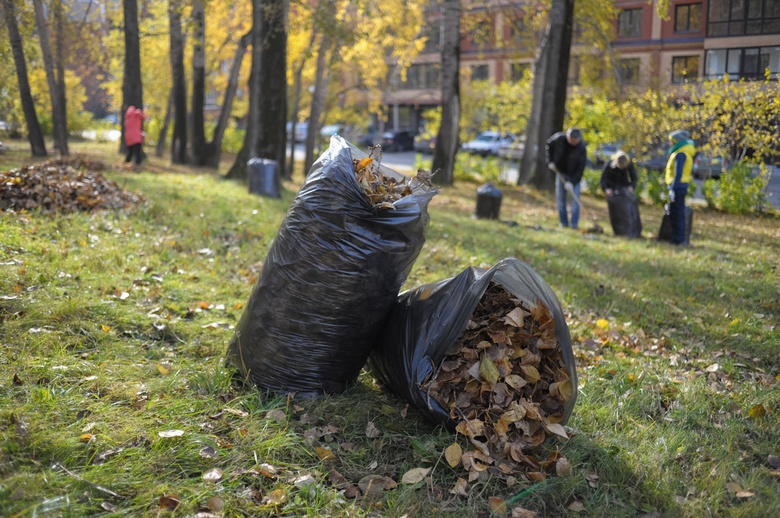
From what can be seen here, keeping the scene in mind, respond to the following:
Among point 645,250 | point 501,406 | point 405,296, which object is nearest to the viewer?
point 501,406

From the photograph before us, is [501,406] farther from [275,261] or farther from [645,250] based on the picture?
[645,250]

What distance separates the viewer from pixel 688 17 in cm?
879

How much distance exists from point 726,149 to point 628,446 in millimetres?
11618

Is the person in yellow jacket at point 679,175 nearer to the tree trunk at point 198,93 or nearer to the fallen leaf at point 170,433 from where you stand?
the fallen leaf at point 170,433

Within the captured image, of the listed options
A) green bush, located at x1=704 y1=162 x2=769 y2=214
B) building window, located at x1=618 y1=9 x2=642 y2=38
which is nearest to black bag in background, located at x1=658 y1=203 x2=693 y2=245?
green bush, located at x1=704 y1=162 x2=769 y2=214

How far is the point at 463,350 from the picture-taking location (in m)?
2.62

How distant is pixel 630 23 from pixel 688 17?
6330mm

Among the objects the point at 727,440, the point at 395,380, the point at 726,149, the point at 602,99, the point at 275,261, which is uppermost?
the point at 602,99

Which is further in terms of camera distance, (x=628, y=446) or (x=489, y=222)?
(x=489, y=222)

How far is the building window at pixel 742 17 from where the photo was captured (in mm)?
7113

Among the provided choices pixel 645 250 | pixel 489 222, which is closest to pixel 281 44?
pixel 489 222

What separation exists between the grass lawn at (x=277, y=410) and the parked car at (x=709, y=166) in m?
8.74

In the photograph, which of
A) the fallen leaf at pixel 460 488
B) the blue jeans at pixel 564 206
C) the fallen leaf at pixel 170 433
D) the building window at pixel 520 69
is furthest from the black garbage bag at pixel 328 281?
the building window at pixel 520 69

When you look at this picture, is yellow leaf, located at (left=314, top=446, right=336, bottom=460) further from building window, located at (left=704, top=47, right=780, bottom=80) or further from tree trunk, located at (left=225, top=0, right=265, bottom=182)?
tree trunk, located at (left=225, top=0, right=265, bottom=182)
